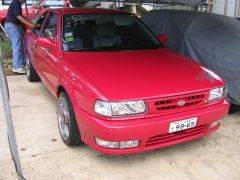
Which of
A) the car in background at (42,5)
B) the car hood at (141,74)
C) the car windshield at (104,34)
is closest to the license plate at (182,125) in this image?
→ the car hood at (141,74)

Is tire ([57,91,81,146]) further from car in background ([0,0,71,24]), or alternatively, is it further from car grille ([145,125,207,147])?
car in background ([0,0,71,24])

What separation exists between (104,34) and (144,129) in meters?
1.76

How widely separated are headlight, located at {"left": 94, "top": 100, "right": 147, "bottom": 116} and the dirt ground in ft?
2.17

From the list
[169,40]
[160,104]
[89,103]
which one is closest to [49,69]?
[89,103]

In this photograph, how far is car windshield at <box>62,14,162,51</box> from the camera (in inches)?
159

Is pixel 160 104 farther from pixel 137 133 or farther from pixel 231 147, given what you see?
pixel 231 147

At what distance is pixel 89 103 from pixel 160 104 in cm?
67

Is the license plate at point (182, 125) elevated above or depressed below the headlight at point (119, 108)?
below

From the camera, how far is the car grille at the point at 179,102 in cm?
301

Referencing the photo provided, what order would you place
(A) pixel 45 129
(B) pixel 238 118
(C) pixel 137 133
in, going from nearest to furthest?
(C) pixel 137 133 → (A) pixel 45 129 → (B) pixel 238 118

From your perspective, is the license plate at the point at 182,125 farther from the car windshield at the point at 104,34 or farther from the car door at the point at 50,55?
the car door at the point at 50,55

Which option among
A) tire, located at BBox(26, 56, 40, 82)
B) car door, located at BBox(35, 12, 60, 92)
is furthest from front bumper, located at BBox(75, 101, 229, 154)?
tire, located at BBox(26, 56, 40, 82)

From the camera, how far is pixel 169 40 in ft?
17.6

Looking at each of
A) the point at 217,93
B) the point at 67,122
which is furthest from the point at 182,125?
the point at 67,122
